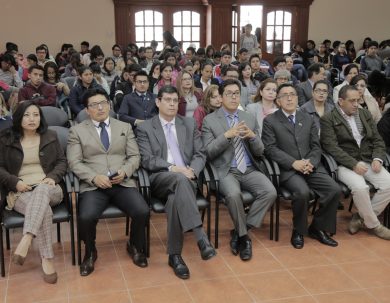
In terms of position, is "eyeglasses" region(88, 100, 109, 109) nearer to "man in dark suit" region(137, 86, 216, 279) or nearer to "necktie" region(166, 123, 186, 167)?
"man in dark suit" region(137, 86, 216, 279)

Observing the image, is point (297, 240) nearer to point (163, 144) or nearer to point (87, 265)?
point (163, 144)

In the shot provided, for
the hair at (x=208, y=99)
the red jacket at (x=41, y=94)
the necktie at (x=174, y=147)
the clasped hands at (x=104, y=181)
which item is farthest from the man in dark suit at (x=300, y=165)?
the red jacket at (x=41, y=94)

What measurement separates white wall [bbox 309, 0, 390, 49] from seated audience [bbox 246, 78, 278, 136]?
8.61m

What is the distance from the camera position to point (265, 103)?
4535 mm

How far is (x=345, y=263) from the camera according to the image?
3.39m

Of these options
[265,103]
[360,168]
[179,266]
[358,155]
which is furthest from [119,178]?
[358,155]

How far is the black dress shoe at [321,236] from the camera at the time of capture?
3.69m

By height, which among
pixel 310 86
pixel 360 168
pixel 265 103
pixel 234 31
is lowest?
pixel 360 168

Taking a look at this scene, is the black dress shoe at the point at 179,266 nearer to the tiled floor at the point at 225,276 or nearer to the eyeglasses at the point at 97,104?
the tiled floor at the point at 225,276

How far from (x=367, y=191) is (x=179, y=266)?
5.37 ft

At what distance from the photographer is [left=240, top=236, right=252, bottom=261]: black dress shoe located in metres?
3.43

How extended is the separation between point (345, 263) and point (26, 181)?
92.3 inches

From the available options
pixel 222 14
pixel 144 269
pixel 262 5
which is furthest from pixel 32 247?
pixel 262 5

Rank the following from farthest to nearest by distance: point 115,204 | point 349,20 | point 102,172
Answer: point 349,20 < point 102,172 < point 115,204
